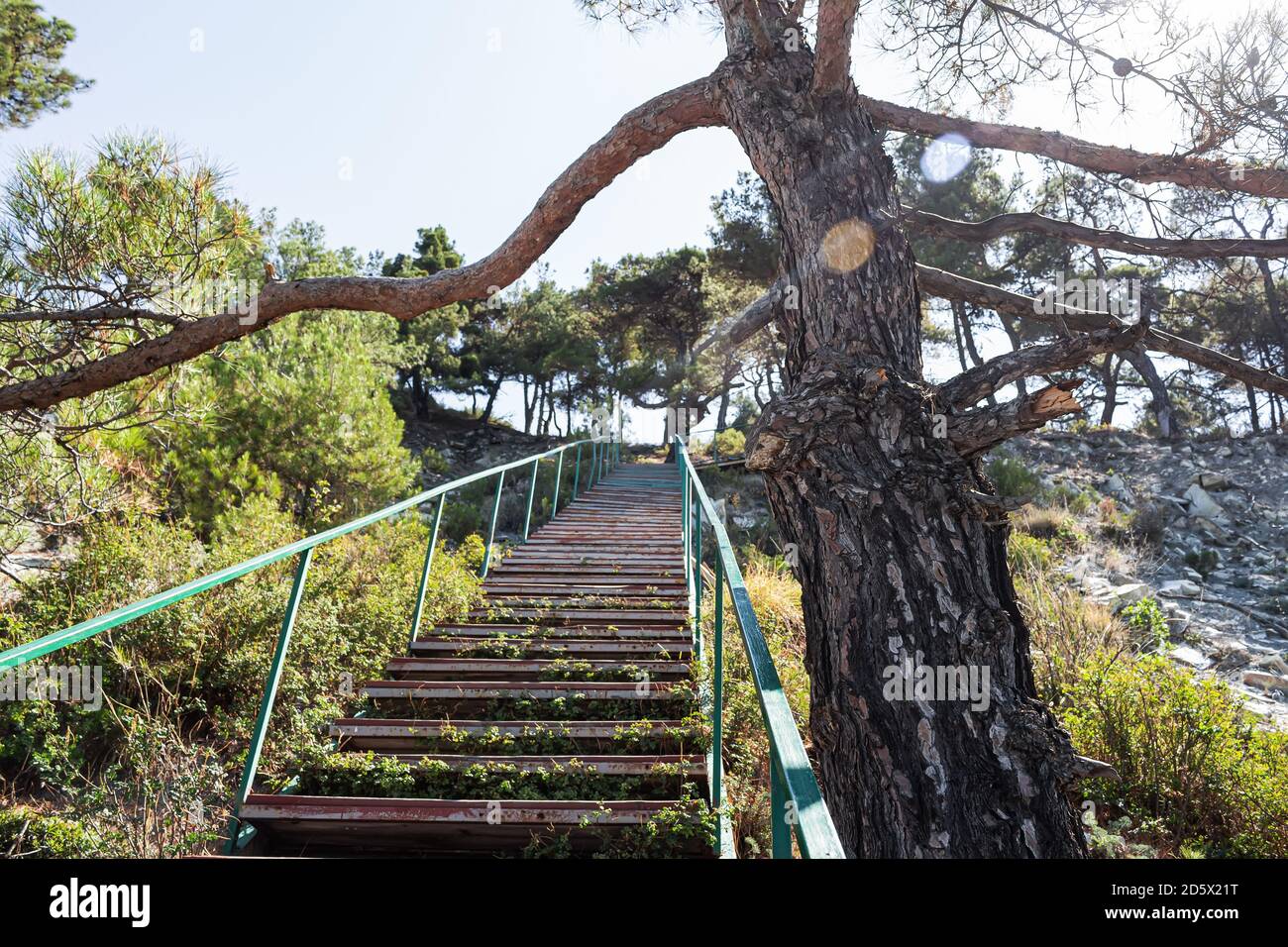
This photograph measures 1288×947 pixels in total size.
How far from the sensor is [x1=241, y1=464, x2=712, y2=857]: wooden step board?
2.53 m

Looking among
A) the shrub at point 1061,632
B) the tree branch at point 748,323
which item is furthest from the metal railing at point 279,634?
the shrub at point 1061,632

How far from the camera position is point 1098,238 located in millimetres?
3424

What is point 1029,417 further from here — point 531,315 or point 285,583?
point 531,315

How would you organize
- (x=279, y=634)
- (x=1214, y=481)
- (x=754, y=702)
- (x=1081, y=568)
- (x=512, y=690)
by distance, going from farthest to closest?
(x=1214, y=481) < (x=1081, y=568) < (x=754, y=702) < (x=512, y=690) < (x=279, y=634)

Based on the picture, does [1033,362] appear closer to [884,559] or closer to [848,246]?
[848,246]

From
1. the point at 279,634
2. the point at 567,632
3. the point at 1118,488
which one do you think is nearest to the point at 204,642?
the point at 567,632

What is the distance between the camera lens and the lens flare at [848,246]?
2600 millimetres

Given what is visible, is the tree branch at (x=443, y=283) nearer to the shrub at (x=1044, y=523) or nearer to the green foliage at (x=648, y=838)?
the green foliage at (x=648, y=838)

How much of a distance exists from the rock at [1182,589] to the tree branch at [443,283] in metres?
8.09

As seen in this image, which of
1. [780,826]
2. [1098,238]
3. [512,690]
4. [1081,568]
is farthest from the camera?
[1081,568]

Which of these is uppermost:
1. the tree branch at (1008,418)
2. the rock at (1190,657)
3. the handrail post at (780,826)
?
the tree branch at (1008,418)

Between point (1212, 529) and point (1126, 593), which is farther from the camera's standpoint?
point (1212, 529)

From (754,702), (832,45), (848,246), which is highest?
(832,45)

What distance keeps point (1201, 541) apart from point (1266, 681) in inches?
200
